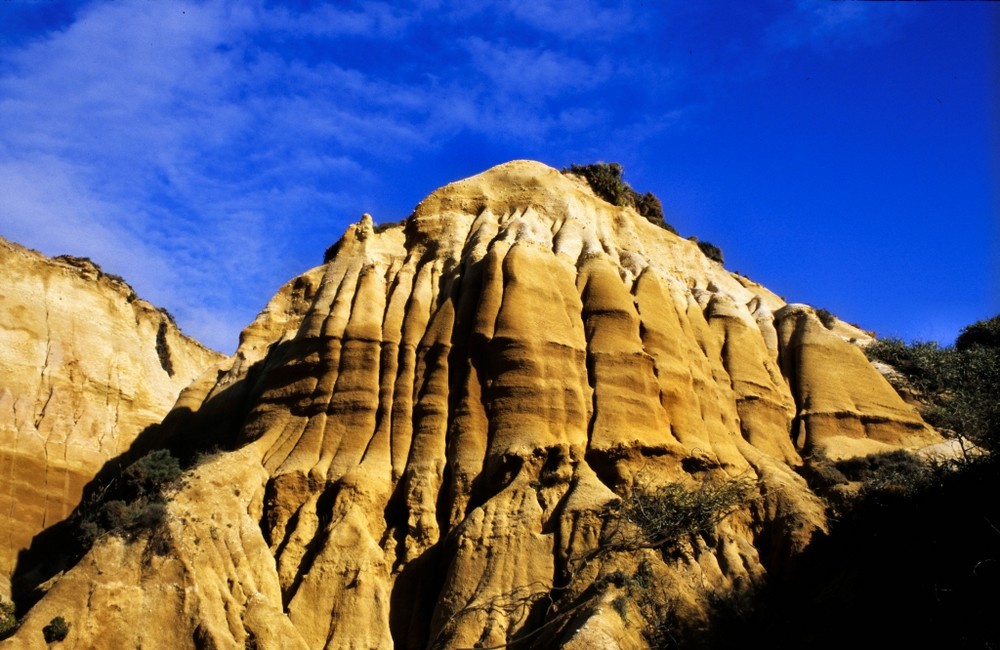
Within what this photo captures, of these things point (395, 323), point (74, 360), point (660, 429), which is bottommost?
point (660, 429)

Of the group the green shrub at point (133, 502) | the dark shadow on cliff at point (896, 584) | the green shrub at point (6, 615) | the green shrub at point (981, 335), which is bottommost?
the dark shadow on cliff at point (896, 584)

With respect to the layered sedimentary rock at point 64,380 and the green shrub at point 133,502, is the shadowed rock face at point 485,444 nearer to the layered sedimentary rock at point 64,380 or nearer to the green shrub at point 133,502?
the green shrub at point 133,502

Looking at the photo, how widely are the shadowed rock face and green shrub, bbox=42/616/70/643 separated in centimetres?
36

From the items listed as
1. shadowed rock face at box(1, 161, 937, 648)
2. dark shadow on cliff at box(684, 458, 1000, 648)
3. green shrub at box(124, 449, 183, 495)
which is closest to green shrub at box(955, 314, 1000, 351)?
shadowed rock face at box(1, 161, 937, 648)

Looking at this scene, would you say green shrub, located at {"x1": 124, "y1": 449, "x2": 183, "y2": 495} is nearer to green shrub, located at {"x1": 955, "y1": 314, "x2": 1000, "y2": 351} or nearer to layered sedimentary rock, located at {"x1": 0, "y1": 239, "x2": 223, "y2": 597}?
layered sedimentary rock, located at {"x1": 0, "y1": 239, "x2": 223, "y2": 597}

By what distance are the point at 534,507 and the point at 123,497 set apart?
13.9m

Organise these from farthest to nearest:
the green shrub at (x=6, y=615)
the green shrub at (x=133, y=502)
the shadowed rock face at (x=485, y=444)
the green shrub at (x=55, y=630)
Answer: the green shrub at (x=6, y=615)
the green shrub at (x=133, y=502)
the shadowed rock face at (x=485, y=444)
the green shrub at (x=55, y=630)

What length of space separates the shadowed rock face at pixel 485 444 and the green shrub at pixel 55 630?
36 cm

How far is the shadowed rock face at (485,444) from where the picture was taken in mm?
25922

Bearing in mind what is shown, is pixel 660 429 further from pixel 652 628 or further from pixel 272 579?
pixel 272 579

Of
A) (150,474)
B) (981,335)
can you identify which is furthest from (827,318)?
(150,474)

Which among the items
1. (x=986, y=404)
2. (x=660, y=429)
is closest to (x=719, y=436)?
(x=660, y=429)

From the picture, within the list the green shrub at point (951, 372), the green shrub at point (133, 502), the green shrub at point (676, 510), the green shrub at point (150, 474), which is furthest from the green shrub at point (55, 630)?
the green shrub at point (951, 372)

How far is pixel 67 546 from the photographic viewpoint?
3722 cm
